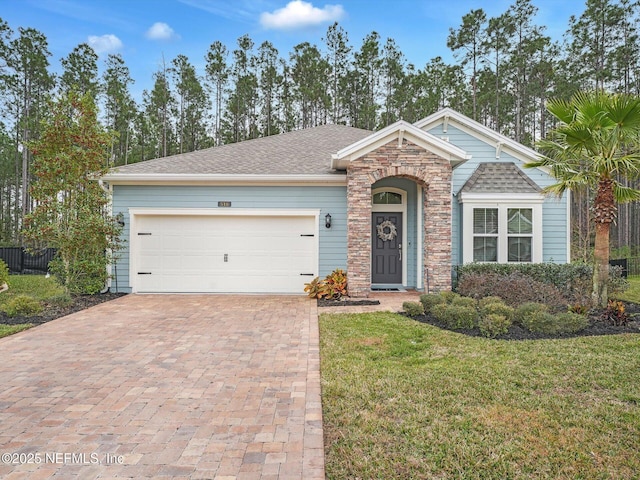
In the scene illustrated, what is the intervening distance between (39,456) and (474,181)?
414 inches

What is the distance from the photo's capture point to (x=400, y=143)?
9.43 metres

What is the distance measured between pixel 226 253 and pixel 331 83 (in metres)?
18.6

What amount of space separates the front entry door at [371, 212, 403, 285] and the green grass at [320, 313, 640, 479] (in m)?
5.33

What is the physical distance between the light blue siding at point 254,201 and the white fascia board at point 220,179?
0.45 feet

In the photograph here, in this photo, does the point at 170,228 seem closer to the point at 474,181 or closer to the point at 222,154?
the point at 222,154

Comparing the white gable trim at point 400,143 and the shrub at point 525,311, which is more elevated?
the white gable trim at point 400,143

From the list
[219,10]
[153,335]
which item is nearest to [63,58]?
[219,10]

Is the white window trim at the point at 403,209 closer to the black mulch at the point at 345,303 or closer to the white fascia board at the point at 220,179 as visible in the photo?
the white fascia board at the point at 220,179

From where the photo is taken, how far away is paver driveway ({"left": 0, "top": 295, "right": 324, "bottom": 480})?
2.75m

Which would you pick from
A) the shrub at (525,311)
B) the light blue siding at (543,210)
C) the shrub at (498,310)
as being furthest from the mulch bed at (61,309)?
the light blue siding at (543,210)

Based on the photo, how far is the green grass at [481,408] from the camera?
2732mm

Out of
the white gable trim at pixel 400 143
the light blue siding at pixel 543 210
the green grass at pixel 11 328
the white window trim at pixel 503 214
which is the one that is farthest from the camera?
the light blue siding at pixel 543 210

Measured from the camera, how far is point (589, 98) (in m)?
7.14

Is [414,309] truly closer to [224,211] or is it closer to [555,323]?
[555,323]
